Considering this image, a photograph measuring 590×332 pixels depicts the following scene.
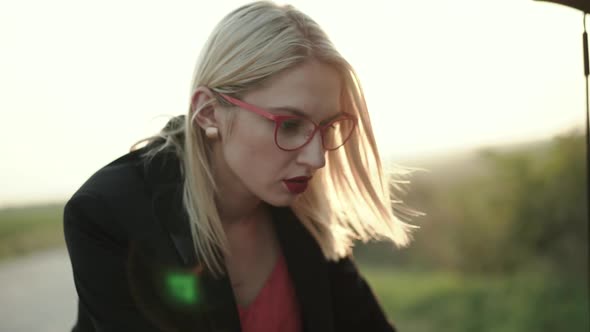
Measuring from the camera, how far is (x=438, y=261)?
6.38m

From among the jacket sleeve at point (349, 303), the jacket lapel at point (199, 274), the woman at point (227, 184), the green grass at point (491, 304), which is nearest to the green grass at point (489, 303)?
the green grass at point (491, 304)

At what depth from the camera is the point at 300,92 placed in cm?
161

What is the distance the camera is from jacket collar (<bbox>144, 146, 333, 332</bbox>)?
172 cm

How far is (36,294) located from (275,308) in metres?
3.25

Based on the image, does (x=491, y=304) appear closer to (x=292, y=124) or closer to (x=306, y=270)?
(x=306, y=270)

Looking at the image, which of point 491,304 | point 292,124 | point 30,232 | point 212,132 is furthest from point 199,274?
point 491,304

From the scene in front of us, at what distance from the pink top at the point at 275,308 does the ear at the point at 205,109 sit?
1.84ft

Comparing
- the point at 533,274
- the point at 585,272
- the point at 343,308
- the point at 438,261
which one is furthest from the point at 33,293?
the point at 585,272

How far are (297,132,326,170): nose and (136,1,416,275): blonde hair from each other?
21 centimetres

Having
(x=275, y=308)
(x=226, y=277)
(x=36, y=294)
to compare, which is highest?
(x=226, y=277)

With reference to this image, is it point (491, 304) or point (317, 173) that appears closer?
point (317, 173)

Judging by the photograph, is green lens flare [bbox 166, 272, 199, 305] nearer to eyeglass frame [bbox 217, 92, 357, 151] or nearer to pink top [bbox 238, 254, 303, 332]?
pink top [bbox 238, 254, 303, 332]

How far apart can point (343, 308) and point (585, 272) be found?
437 centimetres

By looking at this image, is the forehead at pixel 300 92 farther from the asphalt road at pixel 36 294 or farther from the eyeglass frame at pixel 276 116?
the asphalt road at pixel 36 294
